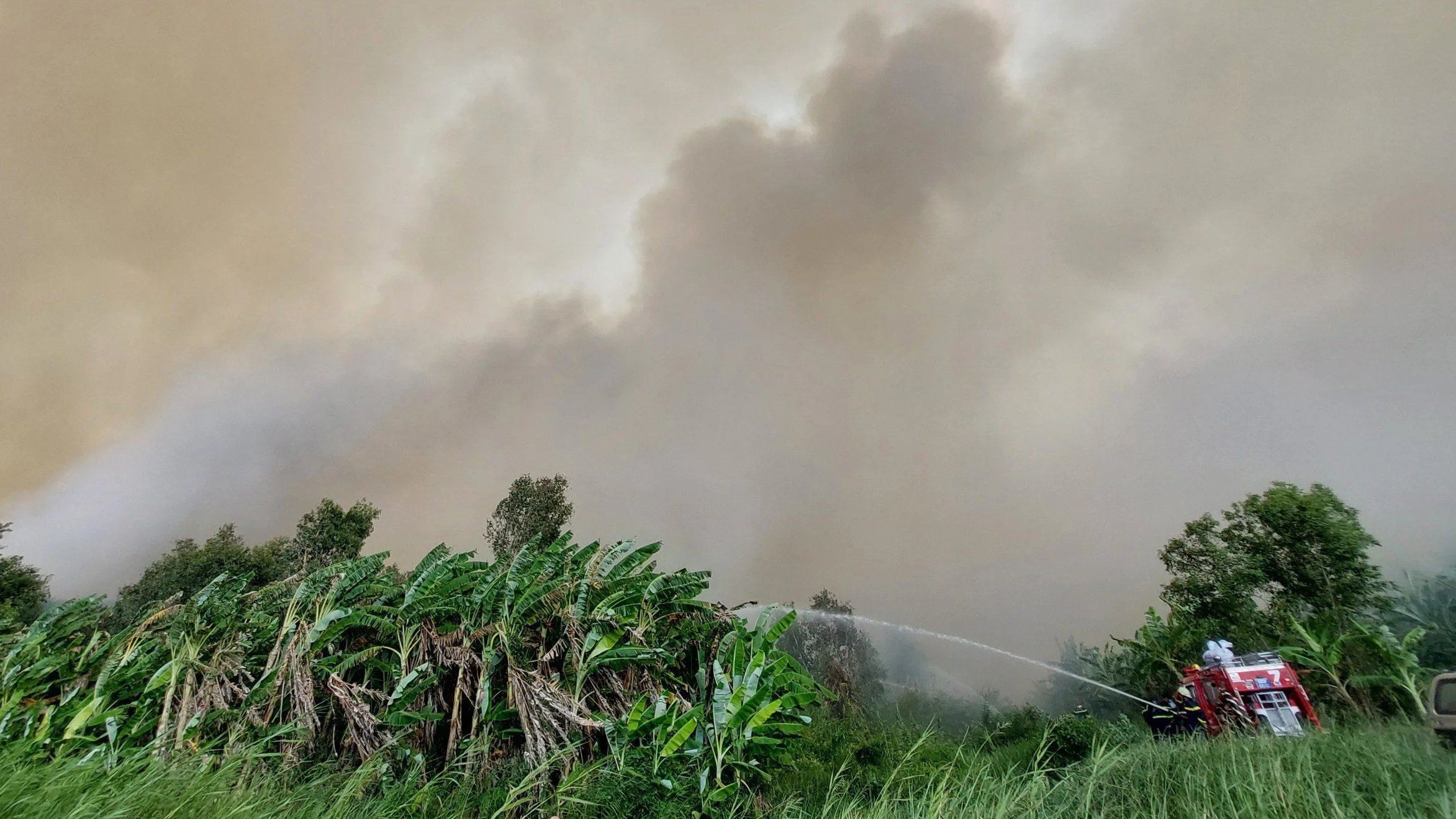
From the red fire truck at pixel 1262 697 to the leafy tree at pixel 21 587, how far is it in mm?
43997

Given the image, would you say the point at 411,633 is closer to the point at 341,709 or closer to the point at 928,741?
the point at 341,709

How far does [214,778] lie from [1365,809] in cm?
788

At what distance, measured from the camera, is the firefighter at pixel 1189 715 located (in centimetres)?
1216

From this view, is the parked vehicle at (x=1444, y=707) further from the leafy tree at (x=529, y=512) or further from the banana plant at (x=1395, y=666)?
the leafy tree at (x=529, y=512)

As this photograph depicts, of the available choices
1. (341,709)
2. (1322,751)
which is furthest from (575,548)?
(1322,751)

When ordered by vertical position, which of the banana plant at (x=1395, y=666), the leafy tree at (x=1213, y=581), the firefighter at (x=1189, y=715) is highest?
the leafy tree at (x=1213, y=581)

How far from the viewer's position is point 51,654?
5.99 meters

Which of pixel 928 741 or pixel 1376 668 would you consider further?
pixel 1376 668

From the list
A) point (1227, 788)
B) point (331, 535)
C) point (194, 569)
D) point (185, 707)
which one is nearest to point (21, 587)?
point (194, 569)

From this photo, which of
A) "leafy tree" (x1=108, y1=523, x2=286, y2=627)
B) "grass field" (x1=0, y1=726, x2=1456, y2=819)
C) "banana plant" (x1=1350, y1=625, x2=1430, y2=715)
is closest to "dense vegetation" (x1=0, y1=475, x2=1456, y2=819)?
"grass field" (x1=0, y1=726, x2=1456, y2=819)

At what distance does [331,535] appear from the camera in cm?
3008

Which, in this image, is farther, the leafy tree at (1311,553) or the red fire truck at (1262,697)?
the leafy tree at (1311,553)

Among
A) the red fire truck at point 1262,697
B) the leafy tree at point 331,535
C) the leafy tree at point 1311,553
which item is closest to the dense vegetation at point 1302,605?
the leafy tree at point 1311,553

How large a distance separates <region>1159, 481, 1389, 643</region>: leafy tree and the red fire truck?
960 cm
